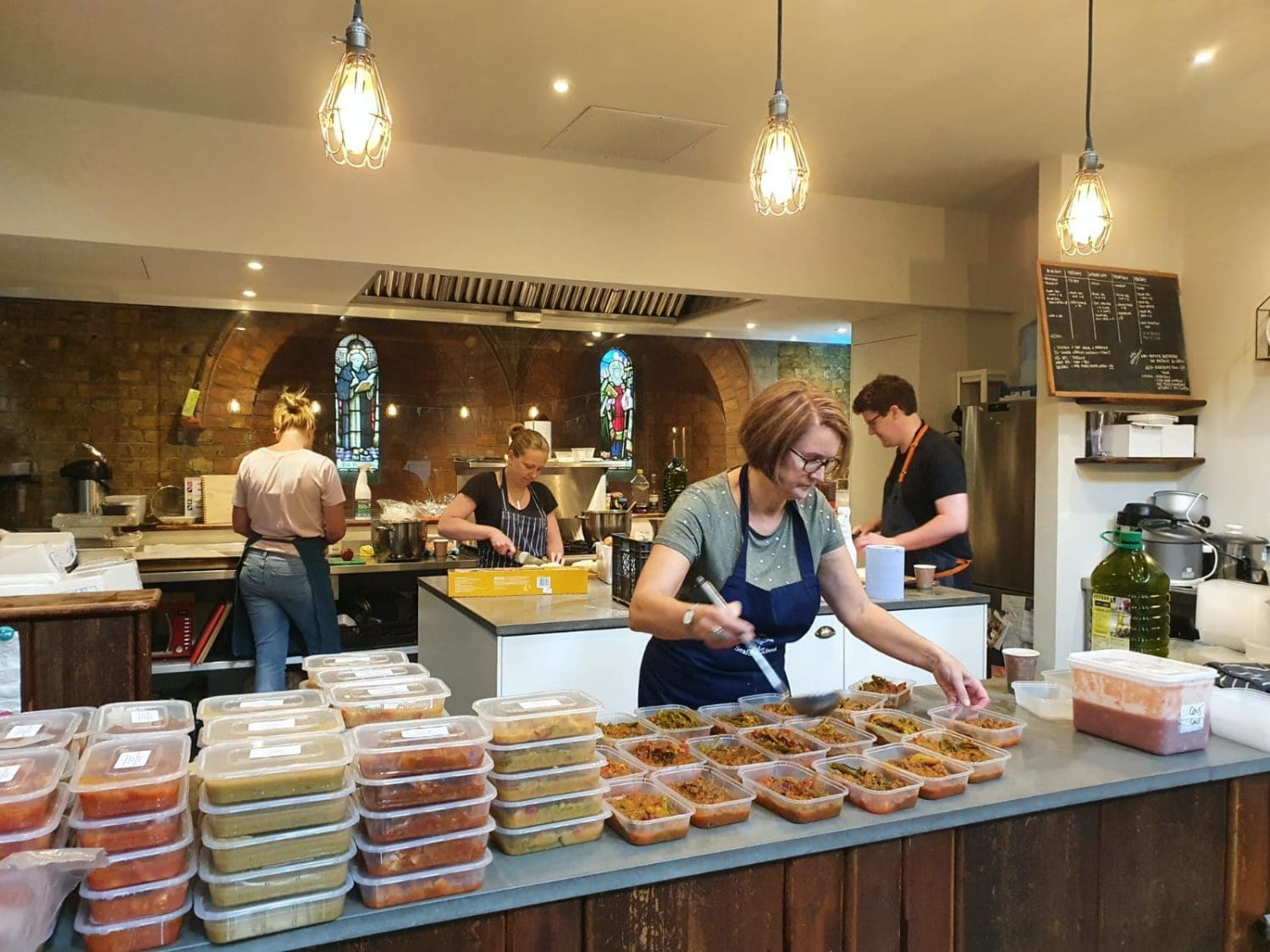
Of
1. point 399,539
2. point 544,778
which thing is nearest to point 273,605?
point 399,539

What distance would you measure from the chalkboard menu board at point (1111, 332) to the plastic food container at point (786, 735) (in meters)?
3.43

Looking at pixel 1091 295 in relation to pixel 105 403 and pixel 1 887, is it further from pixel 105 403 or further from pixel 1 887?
pixel 105 403

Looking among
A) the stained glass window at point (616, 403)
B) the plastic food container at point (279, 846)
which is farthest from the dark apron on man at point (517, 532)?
the stained glass window at point (616, 403)

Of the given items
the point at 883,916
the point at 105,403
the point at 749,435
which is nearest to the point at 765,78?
the point at 749,435

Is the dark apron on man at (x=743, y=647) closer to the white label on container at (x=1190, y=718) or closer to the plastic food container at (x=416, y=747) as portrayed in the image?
the white label on container at (x=1190, y=718)

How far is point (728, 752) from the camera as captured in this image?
1607 mm

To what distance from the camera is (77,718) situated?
132 centimetres

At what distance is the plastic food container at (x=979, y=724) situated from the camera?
176 centimetres

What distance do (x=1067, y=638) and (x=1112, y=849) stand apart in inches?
132

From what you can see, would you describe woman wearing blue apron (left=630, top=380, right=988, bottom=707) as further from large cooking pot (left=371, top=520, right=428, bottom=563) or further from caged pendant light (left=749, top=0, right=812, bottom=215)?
large cooking pot (left=371, top=520, right=428, bottom=563)

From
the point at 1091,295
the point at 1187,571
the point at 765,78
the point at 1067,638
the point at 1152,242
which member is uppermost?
the point at 765,78

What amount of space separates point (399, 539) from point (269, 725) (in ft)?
12.1

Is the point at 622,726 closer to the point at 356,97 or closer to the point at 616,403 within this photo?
the point at 356,97

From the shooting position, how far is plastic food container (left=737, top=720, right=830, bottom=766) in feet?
5.14
